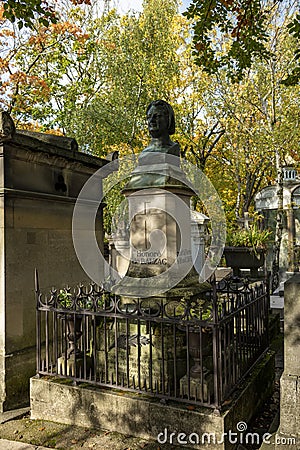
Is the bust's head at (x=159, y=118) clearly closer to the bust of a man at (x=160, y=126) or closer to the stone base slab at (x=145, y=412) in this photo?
the bust of a man at (x=160, y=126)

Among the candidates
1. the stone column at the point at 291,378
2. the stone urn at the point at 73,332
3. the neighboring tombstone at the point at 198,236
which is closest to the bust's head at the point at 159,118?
the stone urn at the point at 73,332

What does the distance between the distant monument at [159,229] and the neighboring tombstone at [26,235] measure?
1.38 meters

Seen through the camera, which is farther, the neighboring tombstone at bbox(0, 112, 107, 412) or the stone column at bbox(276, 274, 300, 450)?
the neighboring tombstone at bbox(0, 112, 107, 412)

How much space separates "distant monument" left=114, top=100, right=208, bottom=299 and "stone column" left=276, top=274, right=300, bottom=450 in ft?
6.95

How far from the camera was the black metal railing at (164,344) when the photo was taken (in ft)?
14.0

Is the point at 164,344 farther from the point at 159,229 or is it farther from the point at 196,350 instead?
the point at 159,229

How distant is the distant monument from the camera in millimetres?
5719

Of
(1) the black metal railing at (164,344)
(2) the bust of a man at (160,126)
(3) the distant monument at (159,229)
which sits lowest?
(1) the black metal railing at (164,344)

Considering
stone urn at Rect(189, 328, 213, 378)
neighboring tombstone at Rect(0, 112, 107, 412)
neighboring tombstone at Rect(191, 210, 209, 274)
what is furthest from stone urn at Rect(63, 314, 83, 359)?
neighboring tombstone at Rect(191, 210, 209, 274)

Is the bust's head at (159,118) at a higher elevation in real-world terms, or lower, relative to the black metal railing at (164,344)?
higher

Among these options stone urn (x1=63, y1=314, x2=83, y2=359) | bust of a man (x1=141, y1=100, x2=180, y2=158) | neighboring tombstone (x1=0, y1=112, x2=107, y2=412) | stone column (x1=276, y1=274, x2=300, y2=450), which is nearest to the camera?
stone column (x1=276, y1=274, x2=300, y2=450)

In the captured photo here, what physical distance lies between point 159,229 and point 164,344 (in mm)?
1698

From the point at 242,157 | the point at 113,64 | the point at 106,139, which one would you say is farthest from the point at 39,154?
the point at 242,157

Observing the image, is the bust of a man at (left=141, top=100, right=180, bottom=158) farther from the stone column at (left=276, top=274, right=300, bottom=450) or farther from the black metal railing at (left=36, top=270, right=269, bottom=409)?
the stone column at (left=276, top=274, right=300, bottom=450)
